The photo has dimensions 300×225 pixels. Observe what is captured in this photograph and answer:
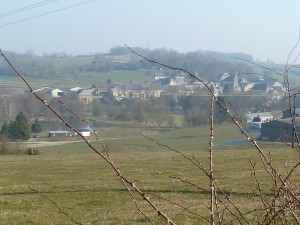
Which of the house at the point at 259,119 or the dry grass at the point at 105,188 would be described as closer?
the house at the point at 259,119

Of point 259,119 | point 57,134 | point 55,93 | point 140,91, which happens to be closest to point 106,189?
point 259,119

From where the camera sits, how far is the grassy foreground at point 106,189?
8.48 metres

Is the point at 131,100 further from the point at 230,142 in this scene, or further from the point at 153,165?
the point at 153,165

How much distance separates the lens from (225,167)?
18.0m

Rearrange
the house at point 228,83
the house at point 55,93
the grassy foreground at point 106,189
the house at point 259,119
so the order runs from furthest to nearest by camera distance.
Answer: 1. the house at point 228,83
2. the grassy foreground at point 106,189
3. the house at point 55,93
4. the house at point 259,119

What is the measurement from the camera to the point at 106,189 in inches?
520

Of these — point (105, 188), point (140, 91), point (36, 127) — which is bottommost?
point (36, 127)

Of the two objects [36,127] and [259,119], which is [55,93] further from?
[36,127]

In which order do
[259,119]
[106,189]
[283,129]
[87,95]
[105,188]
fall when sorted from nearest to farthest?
[283,129] < [106,189] < [105,188] < [259,119] < [87,95]

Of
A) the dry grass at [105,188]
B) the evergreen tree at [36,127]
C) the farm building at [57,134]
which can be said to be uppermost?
the dry grass at [105,188]

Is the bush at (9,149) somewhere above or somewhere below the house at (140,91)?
below

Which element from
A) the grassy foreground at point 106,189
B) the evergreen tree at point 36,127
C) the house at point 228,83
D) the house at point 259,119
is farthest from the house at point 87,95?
the grassy foreground at point 106,189

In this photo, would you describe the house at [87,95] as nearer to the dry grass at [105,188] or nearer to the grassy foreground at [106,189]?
the dry grass at [105,188]

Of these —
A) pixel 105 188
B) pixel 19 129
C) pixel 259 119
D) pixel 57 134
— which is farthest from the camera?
pixel 57 134
